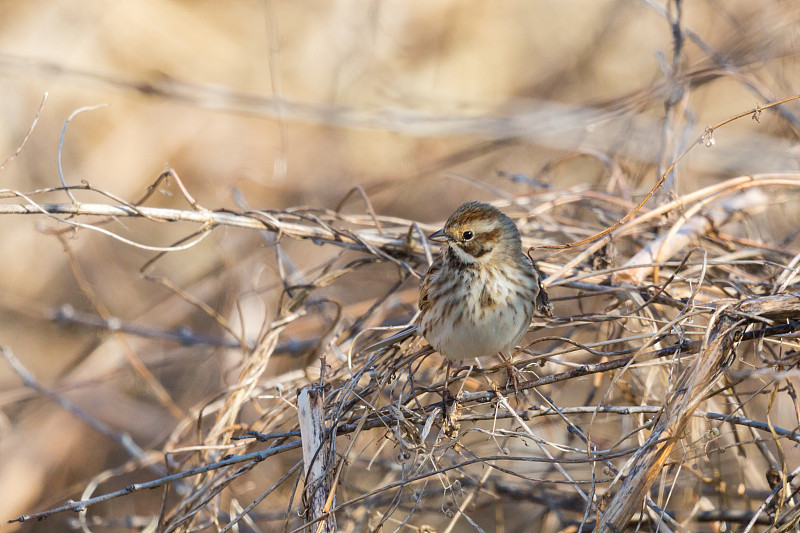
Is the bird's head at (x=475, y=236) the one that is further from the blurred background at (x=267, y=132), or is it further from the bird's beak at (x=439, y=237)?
the blurred background at (x=267, y=132)

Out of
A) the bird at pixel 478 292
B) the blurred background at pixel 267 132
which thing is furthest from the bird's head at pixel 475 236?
the blurred background at pixel 267 132

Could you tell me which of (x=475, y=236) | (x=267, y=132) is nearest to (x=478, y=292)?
(x=475, y=236)

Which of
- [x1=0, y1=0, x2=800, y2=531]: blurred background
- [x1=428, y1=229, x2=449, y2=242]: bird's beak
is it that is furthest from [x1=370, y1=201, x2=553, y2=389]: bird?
[x1=0, y1=0, x2=800, y2=531]: blurred background

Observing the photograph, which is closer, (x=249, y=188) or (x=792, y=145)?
(x=792, y=145)

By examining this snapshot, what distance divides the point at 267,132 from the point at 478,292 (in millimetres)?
4533

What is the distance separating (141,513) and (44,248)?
2.03 meters

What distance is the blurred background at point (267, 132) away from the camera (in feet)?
16.4

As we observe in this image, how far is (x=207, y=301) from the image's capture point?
5.45 m

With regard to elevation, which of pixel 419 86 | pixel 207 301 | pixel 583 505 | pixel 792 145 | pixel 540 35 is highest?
pixel 540 35

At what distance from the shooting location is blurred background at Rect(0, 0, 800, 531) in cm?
501

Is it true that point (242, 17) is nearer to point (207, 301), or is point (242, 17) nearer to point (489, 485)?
point (207, 301)

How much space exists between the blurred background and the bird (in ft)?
3.00

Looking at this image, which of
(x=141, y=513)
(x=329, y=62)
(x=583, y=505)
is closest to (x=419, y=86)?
(x=329, y=62)

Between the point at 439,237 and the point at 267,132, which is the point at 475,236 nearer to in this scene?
the point at 439,237
